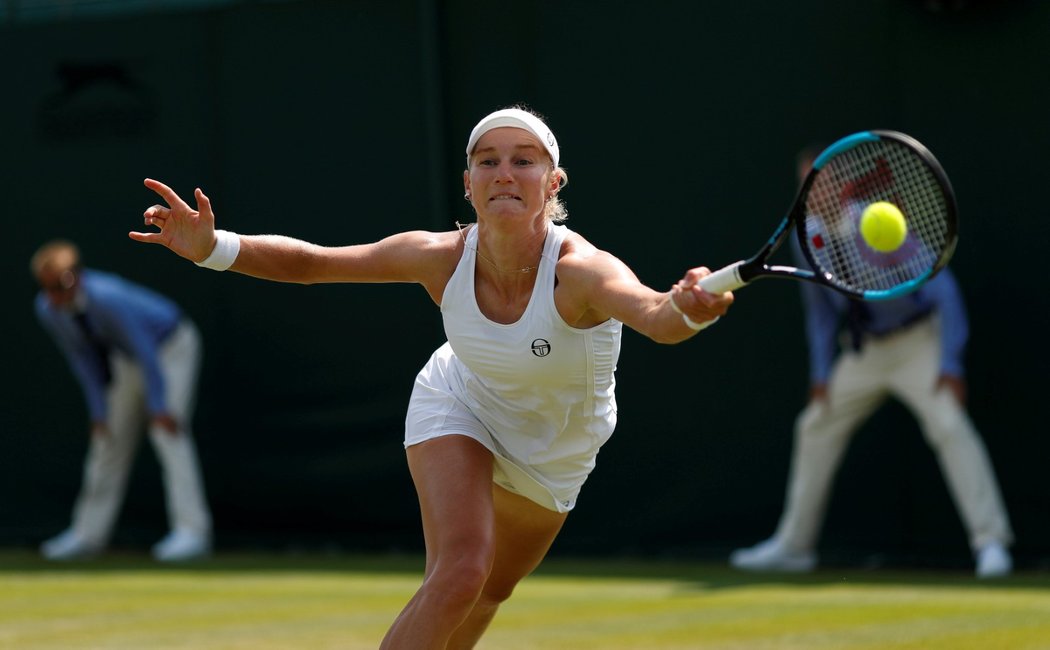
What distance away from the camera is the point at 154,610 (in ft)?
25.5

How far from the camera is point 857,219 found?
5500 mm

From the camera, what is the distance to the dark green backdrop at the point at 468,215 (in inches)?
342

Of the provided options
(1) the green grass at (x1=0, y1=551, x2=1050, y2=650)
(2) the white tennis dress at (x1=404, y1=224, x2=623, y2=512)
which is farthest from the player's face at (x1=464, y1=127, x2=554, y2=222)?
(1) the green grass at (x1=0, y1=551, x2=1050, y2=650)

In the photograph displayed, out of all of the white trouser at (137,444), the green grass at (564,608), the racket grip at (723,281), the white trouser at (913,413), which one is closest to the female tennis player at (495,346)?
the racket grip at (723,281)

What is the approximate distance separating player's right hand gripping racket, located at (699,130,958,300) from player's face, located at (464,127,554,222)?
0.66 metres

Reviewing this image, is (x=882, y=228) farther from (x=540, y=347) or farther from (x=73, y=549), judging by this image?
(x=73, y=549)

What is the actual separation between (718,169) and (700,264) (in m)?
0.52

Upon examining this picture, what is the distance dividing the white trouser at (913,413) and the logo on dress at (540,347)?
4.13m

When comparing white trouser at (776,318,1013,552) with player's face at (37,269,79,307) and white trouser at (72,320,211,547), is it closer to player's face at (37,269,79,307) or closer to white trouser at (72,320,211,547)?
white trouser at (72,320,211,547)

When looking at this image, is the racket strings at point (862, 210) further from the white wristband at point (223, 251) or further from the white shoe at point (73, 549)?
the white shoe at point (73, 549)

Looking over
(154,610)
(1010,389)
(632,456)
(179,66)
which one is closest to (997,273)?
(1010,389)

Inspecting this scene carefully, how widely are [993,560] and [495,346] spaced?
4.42 metres

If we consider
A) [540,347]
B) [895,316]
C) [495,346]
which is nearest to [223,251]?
[495,346]

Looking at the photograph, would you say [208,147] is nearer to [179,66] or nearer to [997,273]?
[179,66]
